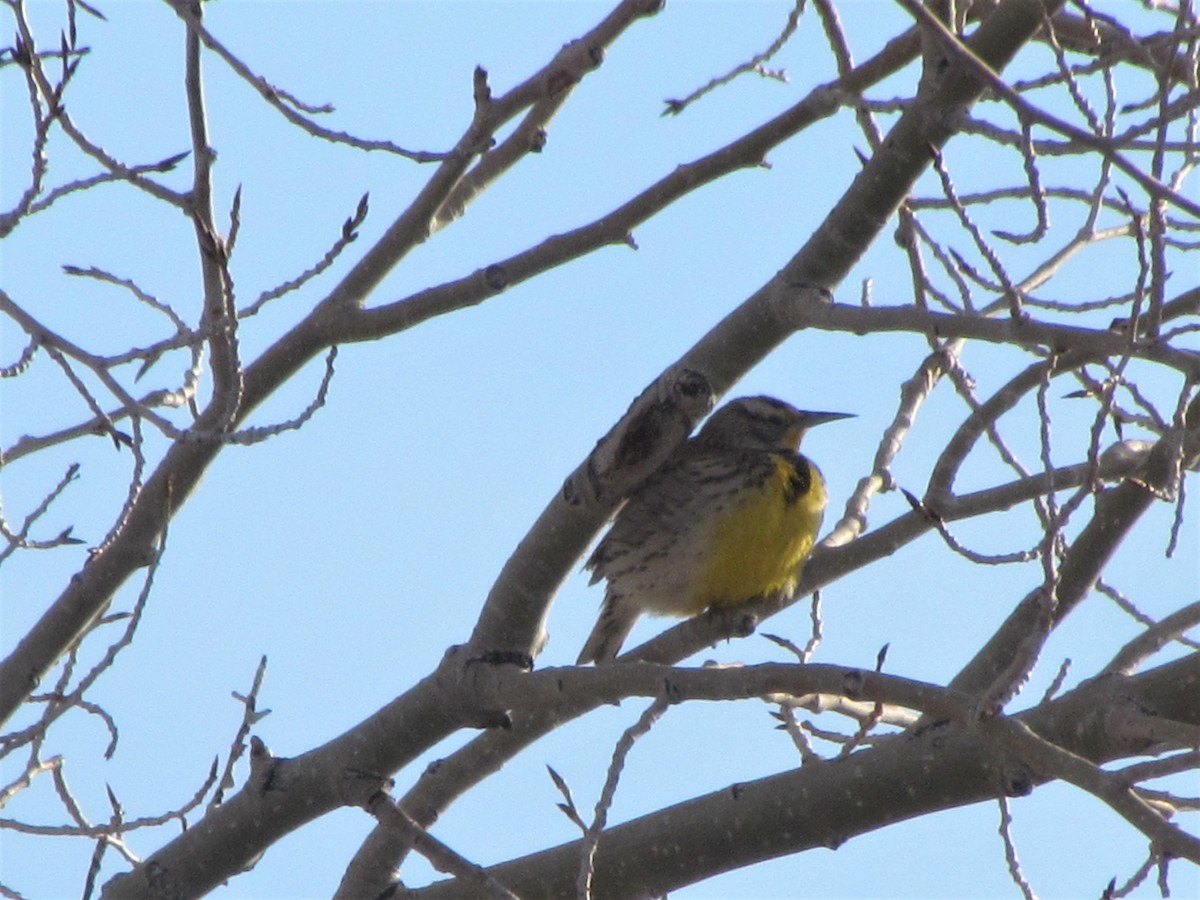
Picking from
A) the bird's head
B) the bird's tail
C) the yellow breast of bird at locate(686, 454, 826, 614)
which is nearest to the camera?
the yellow breast of bird at locate(686, 454, 826, 614)

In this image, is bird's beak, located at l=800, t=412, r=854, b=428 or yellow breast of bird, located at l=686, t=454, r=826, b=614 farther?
bird's beak, located at l=800, t=412, r=854, b=428

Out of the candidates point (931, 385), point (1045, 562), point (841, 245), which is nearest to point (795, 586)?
point (931, 385)

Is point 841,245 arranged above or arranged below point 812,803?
above

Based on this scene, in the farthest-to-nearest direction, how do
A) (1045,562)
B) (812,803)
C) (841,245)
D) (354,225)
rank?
(841,245) → (354,225) → (812,803) → (1045,562)

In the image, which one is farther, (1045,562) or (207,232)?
(207,232)

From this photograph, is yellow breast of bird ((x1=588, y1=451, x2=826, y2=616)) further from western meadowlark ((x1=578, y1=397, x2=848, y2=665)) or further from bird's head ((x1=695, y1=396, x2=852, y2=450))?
bird's head ((x1=695, y1=396, x2=852, y2=450))

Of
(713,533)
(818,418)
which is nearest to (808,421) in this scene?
(818,418)

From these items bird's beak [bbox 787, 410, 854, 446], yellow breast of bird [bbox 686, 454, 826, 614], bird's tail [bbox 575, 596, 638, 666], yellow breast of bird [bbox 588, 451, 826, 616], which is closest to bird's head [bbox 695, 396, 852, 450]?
bird's beak [bbox 787, 410, 854, 446]

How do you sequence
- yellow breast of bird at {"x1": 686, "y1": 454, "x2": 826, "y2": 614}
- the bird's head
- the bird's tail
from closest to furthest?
yellow breast of bird at {"x1": 686, "y1": 454, "x2": 826, "y2": 614} → the bird's tail → the bird's head

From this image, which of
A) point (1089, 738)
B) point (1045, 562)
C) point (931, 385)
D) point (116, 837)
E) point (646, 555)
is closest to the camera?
point (1045, 562)

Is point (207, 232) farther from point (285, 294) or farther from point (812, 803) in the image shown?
point (812, 803)

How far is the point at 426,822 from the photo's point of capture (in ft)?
21.1

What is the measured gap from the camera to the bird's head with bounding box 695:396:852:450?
8891mm

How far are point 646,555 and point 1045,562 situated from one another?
3968 millimetres
